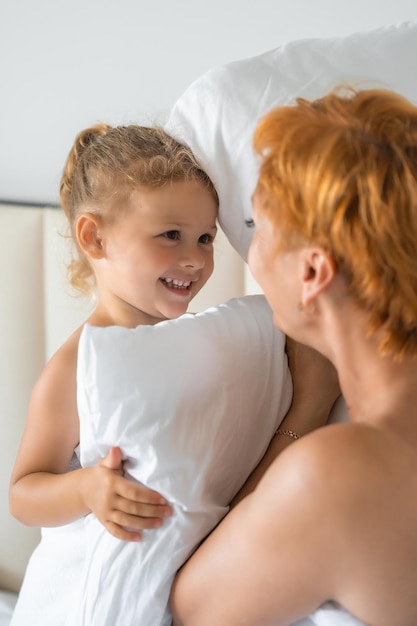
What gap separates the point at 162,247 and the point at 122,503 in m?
0.43

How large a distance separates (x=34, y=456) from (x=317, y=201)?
Answer: 68 centimetres

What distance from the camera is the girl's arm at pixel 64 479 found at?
1.07m

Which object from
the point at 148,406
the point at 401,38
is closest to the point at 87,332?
the point at 148,406

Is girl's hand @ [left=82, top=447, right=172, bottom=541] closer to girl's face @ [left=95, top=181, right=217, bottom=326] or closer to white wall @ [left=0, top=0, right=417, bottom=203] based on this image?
girl's face @ [left=95, top=181, right=217, bottom=326]

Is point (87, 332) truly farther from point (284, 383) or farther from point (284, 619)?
point (284, 619)

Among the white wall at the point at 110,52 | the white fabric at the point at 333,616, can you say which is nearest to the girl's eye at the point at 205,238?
the white wall at the point at 110,52

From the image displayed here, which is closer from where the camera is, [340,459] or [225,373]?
[340,459]

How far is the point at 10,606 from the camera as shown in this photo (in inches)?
68.7

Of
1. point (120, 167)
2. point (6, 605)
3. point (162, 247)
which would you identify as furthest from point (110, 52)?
point (6, 605)

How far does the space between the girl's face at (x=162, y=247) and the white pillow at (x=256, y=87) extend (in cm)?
8

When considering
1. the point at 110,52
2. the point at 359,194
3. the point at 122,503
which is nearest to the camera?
the point at 359,194

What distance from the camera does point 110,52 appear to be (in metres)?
1.73

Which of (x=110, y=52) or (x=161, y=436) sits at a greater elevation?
(x=110, y=52)

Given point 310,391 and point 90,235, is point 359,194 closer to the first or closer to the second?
point 310,391
